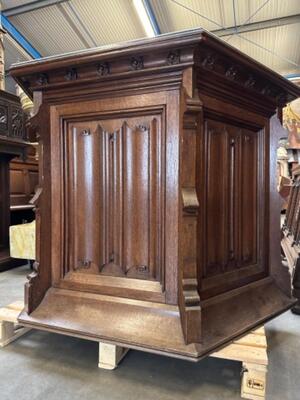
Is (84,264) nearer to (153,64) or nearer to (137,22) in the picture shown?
(153,64)

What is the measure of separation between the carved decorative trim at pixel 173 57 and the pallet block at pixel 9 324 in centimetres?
148

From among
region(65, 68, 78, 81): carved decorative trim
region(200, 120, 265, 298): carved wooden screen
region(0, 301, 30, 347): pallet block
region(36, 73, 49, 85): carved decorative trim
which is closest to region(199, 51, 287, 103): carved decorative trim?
region(200, 120, 265, 298): carved wooden screen

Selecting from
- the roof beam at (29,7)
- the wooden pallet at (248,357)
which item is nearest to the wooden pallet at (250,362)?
the wooden pallet at (248,357)

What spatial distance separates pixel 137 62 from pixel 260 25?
7.20 metres

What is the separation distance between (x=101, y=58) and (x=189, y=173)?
639 millimetres

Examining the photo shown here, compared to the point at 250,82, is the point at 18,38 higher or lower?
higher

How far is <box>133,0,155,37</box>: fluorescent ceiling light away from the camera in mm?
6543

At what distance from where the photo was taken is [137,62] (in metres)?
1.37

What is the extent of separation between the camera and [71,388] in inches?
52.8

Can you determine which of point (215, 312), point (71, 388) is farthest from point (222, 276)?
point (71, 388)

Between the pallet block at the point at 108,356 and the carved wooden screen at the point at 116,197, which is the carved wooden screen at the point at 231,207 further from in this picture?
the pallet block at the point at 108,356

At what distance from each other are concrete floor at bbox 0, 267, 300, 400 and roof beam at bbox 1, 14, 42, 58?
313 inches

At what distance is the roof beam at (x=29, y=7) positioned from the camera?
6.65m

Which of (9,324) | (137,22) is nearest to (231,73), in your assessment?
(9,324)
